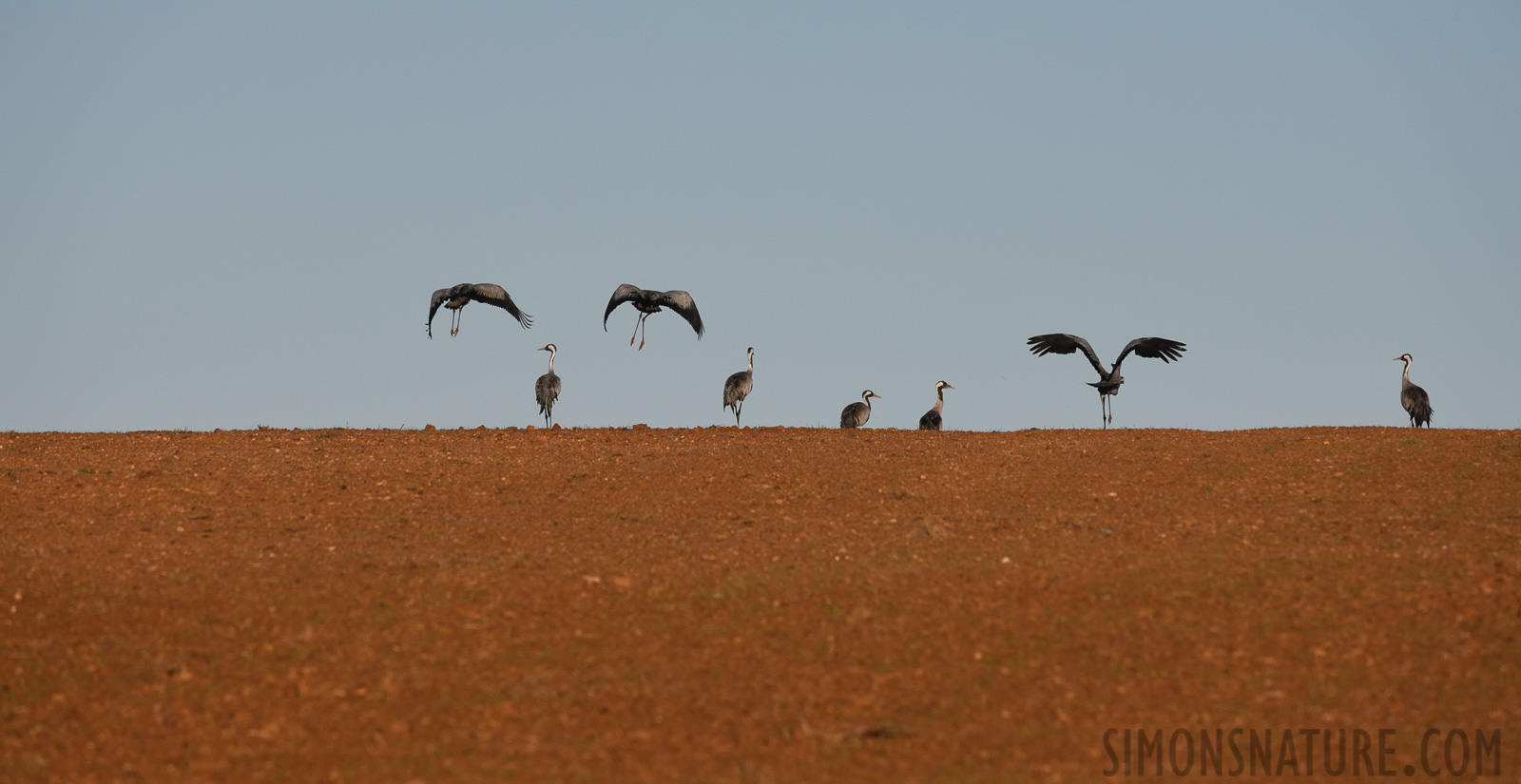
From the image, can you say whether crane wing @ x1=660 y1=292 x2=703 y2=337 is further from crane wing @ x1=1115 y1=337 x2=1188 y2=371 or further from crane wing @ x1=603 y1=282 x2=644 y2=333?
crane wing @ x1=1115 y1=337 x2=1188 y2=371

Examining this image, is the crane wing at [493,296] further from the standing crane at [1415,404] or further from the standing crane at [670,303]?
the standing crane at [1415,404]

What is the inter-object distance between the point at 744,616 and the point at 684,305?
1594 centimetres

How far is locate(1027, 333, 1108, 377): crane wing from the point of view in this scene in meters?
28.7

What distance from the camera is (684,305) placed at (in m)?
27.8

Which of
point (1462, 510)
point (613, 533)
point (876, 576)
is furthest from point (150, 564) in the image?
point (1462, 510)

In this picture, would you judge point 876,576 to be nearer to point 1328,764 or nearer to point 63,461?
point 1328,764

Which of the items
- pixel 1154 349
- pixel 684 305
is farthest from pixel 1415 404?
pixel 684 305

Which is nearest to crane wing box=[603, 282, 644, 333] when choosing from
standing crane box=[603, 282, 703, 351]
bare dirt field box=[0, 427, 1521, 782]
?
standing crane box=[603, 282, 703, 351]

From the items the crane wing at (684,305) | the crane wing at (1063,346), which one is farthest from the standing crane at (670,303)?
the crane wing at (1063,346)

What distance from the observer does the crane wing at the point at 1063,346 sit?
1131 inches

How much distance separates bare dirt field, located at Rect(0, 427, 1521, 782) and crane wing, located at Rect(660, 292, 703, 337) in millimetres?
8250

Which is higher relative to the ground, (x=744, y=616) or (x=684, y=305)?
(x=684, y=305)

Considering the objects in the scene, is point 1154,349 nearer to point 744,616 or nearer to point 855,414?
point 855,414

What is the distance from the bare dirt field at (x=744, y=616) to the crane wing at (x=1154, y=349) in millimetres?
8080
